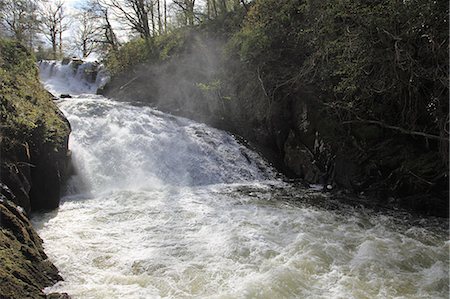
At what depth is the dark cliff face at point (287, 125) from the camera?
313 inches

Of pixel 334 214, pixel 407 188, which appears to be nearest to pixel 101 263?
pixel 334 214

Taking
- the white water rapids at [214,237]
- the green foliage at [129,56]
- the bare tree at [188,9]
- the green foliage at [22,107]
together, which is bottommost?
the white water rapids at [214,237]

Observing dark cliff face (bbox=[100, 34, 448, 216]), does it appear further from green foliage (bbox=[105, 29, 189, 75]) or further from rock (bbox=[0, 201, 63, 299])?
rock (bbox=[0, 201, 63, 299])

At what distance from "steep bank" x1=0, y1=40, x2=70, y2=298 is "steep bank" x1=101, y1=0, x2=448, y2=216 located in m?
6.05

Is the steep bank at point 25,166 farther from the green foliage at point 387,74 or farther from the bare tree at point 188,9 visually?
the bare tree at point 188,9

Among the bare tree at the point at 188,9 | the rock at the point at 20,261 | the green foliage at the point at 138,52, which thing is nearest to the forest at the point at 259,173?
the rock at the point at 20,261

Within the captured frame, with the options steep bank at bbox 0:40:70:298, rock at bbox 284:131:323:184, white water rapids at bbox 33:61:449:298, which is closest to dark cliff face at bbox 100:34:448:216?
rock at bbox 284:131:323:184

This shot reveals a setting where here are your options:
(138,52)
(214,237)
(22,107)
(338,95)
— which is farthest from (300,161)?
(138,52)

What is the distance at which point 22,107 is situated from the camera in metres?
7.09

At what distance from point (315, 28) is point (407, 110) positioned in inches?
111

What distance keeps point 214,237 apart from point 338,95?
5.40 metres

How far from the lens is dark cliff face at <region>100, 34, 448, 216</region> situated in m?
7.94

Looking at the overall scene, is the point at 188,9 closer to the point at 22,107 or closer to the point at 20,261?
the point at 22,107

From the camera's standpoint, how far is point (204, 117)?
13.8 m
